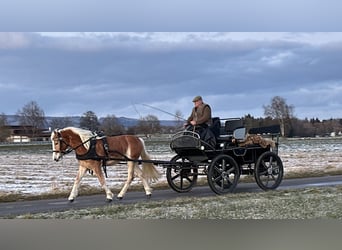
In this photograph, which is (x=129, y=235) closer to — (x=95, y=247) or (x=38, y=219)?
(x=95, y=247)

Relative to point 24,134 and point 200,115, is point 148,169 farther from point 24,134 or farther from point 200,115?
point 24,134

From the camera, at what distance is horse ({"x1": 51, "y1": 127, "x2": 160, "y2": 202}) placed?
385 inches

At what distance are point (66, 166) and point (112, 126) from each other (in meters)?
10.7

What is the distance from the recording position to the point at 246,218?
7.98 metres

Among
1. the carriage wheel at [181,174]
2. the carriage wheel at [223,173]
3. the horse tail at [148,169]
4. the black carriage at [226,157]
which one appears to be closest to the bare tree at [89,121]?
the horse tail at [148,169]

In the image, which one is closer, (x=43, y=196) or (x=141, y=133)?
(x=141, y=133)

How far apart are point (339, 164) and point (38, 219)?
15.2 meters

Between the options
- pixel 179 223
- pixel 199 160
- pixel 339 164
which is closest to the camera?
pixel 179 223

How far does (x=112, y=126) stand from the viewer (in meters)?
9.89

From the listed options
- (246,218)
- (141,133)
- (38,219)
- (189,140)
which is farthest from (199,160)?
(38,219)

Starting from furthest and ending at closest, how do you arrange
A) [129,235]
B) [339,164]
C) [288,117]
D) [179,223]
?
1. [339,164]
2. [288,117]
3. [179,223]
4. [129,235]

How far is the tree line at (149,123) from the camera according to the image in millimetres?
8805

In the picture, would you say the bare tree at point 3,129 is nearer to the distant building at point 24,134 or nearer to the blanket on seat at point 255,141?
A: the distant building at point 24,134

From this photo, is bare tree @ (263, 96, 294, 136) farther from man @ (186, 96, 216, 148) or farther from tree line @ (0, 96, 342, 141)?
man @ (186, 96, 216, 148)
